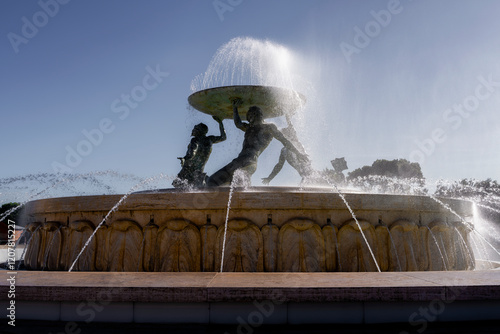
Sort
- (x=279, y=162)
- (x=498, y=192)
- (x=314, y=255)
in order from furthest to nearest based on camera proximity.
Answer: (x=498, y=192), (x=279, y=162), (x=314, y=255)

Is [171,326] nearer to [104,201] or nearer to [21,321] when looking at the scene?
[21,321]

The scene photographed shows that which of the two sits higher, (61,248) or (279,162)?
(279,162)

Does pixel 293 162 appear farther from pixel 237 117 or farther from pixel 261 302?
pixel 261 302

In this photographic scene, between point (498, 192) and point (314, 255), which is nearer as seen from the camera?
point (314, 255)

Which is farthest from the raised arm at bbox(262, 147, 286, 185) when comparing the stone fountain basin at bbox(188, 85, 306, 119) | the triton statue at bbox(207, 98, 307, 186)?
the stone fountain basin at bbox(188, 85, 306, 119)

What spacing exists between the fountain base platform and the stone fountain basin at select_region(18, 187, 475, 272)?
222 cm

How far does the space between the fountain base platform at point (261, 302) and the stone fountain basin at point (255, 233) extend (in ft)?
7.29

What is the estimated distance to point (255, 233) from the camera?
5551mm

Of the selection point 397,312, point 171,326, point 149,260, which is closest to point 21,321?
point 171,326

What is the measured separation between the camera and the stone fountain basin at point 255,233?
5.52 meters

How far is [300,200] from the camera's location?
568 centimetres

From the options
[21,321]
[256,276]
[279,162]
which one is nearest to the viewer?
[21,321]

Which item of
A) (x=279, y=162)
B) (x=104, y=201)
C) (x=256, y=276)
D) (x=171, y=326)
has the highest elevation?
(x=279, y=162)

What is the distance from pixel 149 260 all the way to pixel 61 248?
174 centimetres
